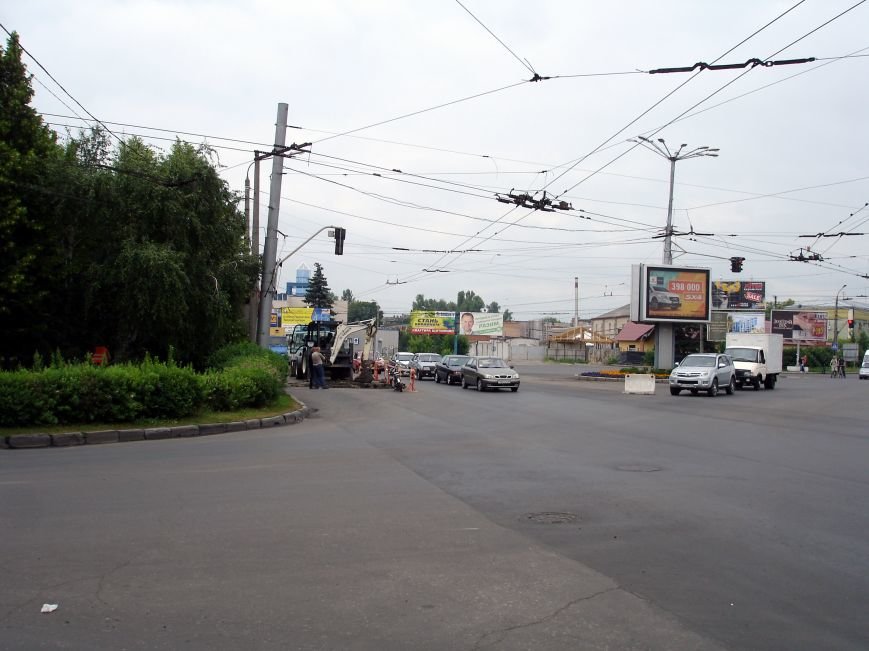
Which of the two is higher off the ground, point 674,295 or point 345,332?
point 674,295

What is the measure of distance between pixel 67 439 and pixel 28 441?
608 millimetres

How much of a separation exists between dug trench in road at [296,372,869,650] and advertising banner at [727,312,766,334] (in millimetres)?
56274

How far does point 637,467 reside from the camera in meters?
11.3

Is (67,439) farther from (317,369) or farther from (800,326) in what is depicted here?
(800,326)

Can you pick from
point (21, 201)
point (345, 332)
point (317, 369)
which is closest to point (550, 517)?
point (21, 201)

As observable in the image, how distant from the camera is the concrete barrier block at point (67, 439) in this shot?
523 inches

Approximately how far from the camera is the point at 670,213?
4044cm

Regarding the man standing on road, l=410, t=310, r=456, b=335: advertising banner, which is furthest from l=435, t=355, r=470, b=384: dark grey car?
l=410, t=310, r=456, b=335: advertising banner

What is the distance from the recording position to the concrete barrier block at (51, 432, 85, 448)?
43.6 ft

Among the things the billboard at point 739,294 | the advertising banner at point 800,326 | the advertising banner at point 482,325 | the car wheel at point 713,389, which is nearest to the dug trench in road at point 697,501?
the car wheel at point 713,389

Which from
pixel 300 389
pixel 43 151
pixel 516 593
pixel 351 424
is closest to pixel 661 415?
pixel 351 424

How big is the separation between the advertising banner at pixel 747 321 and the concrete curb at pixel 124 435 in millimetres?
63348

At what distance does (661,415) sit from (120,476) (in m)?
15.0

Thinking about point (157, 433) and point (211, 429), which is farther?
point (211, 429)
